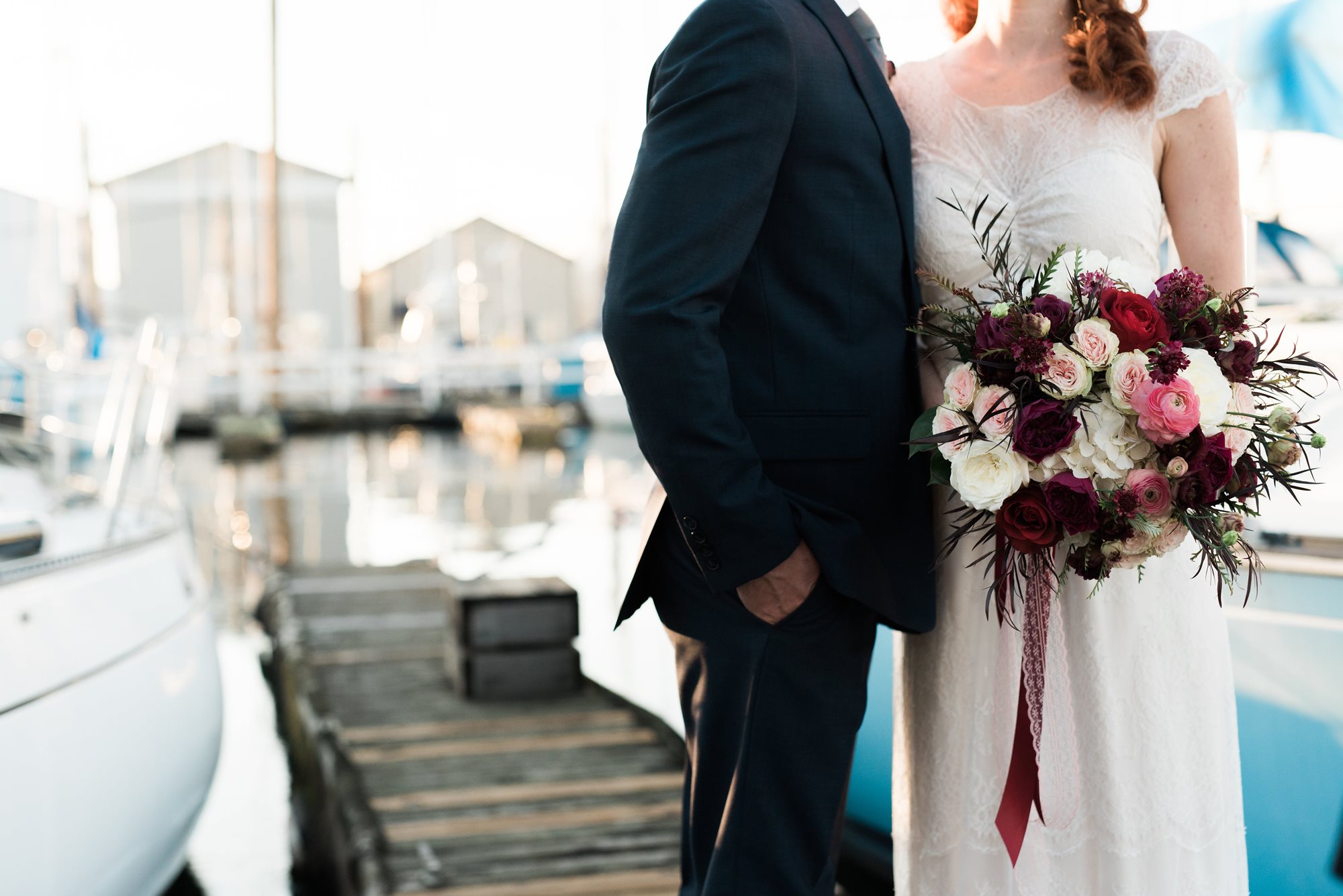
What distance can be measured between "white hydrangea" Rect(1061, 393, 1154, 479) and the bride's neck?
677 millimetres

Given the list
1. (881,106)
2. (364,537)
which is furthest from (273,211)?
(881,106)

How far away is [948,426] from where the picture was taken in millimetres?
1403

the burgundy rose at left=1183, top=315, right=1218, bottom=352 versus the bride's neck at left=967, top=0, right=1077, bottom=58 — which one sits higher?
the bride's neck at left=967, top=0, right=1077, bottom=58

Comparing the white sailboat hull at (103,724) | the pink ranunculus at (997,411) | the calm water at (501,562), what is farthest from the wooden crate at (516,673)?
the pink ranunculus at (997,411)

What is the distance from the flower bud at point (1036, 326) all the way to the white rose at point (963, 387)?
8 centimetres

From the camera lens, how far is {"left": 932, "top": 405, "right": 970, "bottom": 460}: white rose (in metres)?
1.39

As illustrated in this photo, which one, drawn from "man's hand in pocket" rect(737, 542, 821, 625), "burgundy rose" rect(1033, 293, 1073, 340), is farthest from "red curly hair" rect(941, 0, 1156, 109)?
"man's hand in pocket" rect(737, 542, 821, 625)

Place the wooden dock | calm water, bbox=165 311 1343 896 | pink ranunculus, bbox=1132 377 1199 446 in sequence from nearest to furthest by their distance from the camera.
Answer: pink ranunculus, bbox=1132 377 1199 446, calm water, bbox=165 311 1343 896, the wooden dock

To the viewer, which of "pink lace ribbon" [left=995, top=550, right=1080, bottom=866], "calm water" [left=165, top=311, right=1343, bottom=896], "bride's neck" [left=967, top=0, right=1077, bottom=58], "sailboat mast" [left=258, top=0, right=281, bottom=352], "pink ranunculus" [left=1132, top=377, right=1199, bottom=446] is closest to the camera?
"pink ranunculus" [left=1132, top=377, right=1199, bottom=446]

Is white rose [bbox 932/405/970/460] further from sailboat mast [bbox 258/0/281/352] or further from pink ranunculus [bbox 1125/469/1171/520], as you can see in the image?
sailboat mast [bbox 258/0/281/352]

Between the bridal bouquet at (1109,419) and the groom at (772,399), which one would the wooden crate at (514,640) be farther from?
the bridal bouquet at (1109,419)

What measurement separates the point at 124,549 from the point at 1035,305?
2.27 m

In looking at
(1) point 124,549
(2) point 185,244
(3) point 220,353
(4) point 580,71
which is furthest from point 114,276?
(1) point 124,549

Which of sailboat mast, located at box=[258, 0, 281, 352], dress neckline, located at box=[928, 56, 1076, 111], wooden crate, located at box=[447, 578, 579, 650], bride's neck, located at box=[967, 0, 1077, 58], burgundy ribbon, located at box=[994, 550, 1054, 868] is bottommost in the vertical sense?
wooden crate, located at box=[447, 578, 579, 650]
